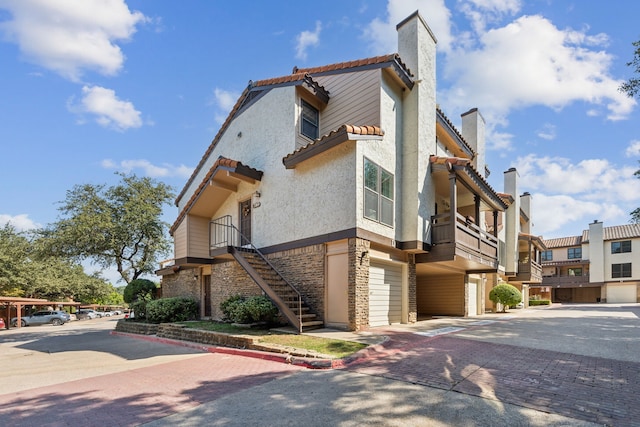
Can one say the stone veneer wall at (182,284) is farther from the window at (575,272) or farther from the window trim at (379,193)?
the window at (575,272)

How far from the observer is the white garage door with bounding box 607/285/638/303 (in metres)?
43.3

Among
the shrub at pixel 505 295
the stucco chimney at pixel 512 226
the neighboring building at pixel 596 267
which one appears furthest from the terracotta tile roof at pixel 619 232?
the shrub at pixel 505 295

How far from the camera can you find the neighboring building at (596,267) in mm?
43812

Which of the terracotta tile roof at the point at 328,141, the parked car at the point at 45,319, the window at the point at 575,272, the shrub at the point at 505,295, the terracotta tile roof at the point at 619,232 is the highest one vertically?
the terracotta tile roof at the point at 328,141

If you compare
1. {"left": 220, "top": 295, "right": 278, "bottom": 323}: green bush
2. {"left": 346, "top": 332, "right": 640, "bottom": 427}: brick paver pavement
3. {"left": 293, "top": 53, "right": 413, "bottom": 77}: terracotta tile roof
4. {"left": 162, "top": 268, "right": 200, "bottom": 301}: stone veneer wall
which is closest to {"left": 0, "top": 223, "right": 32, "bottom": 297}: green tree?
{"left": 162, "top": 268, "right": 200, "bottom": 301}: stone veneer wall

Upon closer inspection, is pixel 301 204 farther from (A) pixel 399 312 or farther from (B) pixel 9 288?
(B) pixel 9 288

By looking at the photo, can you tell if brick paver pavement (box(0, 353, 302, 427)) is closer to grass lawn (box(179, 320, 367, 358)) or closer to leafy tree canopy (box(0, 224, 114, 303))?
grass lawn (box(179, 320, 367, 358))

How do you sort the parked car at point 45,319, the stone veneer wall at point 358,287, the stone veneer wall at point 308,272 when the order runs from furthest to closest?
the parked car at point 45,319, the stone veneer wall at point 308,272, the stone veneer wall at point 358,287

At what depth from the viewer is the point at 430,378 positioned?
600 cm

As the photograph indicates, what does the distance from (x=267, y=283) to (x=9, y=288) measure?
3529cm

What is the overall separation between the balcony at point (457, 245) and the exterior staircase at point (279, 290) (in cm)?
499

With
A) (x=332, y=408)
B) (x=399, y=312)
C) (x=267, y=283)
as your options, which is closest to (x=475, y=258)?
(x=399, y=312)

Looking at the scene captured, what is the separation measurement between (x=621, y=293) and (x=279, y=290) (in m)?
51.2

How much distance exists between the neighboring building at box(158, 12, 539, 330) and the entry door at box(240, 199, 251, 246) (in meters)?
0.08
